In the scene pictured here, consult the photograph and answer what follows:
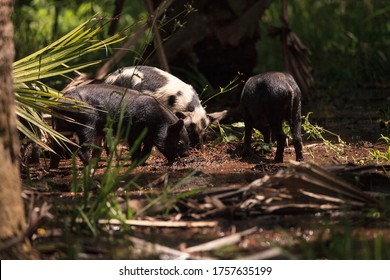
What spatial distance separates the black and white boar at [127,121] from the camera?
7.12 meters

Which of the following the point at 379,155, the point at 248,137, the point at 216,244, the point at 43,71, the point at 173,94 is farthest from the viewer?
the point at 173,94

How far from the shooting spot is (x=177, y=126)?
7367 mm

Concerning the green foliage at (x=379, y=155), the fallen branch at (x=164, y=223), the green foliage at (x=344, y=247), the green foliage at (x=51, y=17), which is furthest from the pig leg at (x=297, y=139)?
the green foliage at (x=51, y=17)

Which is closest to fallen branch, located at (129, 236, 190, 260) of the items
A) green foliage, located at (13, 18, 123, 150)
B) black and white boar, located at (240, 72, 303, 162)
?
green foliage, located at (13, 18, 123, 150)

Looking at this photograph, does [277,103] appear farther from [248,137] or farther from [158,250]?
[158,250]

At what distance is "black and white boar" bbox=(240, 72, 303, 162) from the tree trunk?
336 centimetres

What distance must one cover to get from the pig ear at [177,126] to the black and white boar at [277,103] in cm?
66

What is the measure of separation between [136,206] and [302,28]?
8324 mm

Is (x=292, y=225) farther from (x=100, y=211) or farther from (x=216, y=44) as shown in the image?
(x=216, y=44)

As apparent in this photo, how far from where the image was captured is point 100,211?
15.1 feet

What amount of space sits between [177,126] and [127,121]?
46 cm

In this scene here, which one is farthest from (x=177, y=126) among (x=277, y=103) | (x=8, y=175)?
(x=8, y=175)

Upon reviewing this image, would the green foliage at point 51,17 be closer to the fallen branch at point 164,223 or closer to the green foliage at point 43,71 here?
the green foliage at point 43,71
